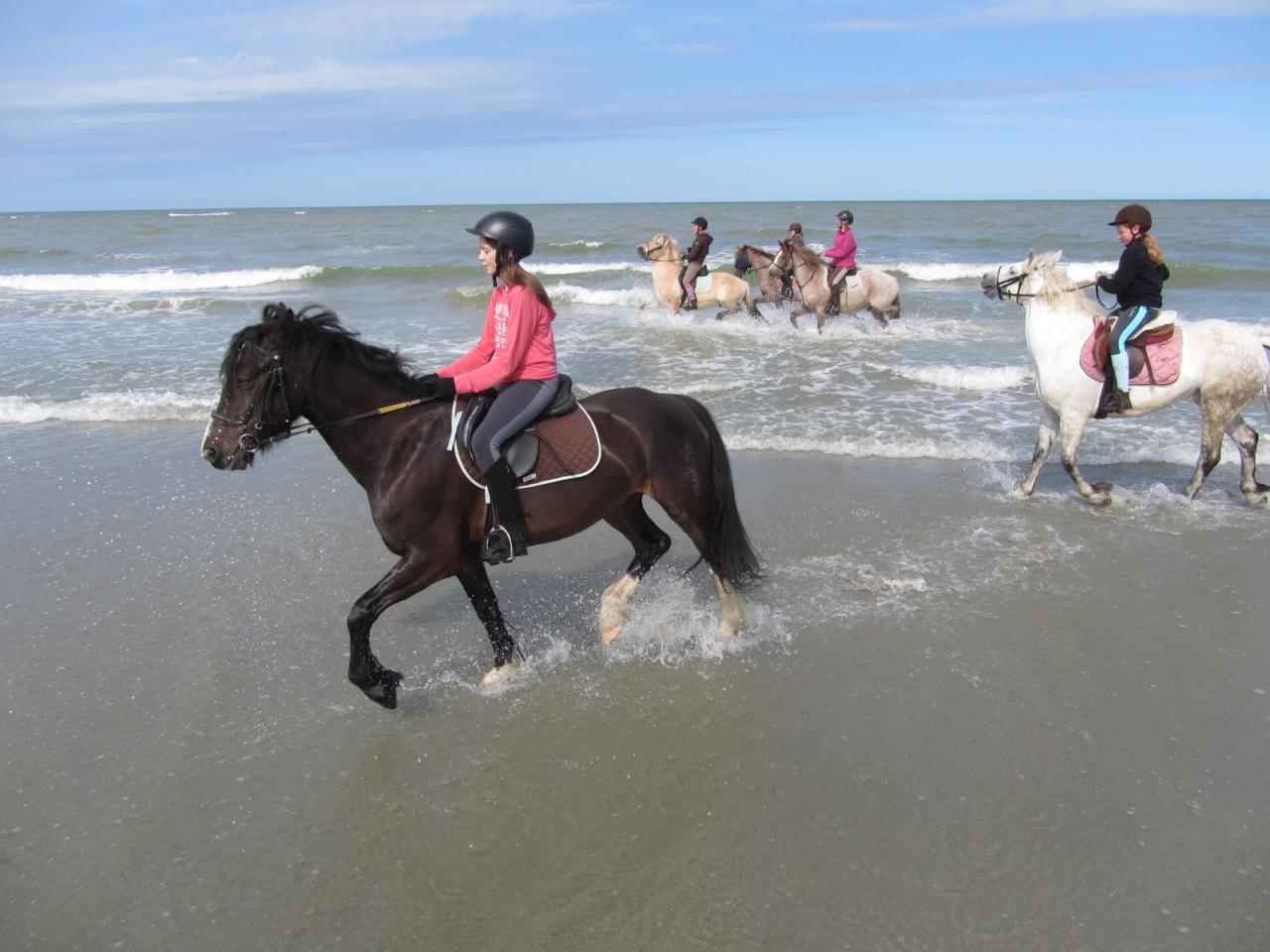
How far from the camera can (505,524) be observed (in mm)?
4535

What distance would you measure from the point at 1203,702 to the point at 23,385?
560 inches

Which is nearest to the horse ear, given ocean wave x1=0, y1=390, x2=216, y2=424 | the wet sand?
the wet sand

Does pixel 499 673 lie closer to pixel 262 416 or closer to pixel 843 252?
pixel 262 416

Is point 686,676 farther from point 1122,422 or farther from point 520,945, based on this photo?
point 1122,422

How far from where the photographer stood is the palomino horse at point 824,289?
17.0m

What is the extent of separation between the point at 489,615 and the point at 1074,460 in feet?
17.7

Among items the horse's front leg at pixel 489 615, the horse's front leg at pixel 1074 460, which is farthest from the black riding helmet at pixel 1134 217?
the horse's front leg at pixel 489 615

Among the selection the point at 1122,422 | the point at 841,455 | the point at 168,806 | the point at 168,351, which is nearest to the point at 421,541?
the point at 168,806

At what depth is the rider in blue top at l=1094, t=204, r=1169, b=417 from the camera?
6.91 m

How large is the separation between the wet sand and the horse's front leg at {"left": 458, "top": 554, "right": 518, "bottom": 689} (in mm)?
136

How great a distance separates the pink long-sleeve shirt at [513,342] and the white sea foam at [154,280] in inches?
1032

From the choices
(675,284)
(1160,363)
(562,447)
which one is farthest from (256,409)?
(675,284)

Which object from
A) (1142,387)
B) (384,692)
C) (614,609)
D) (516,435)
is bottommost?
(384,692)

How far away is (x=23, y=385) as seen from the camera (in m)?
12.3
